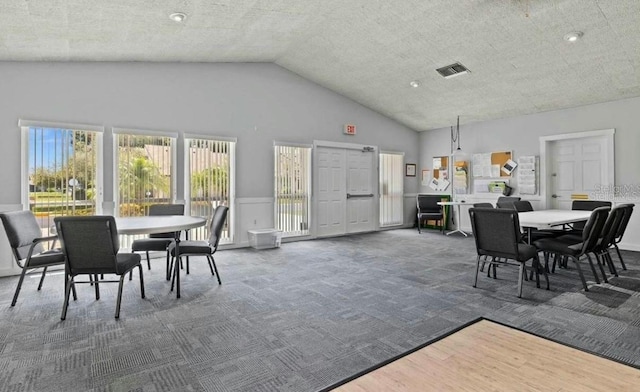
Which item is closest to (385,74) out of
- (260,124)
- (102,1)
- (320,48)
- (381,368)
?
(320,48)

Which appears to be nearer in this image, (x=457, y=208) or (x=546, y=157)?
(x=546, y=157)

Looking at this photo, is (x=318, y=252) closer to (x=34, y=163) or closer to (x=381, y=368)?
(x=34, y=163)

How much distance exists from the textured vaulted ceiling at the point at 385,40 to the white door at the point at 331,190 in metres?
1.59

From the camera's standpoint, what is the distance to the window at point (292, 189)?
272 inches

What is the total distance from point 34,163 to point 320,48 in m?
4.49

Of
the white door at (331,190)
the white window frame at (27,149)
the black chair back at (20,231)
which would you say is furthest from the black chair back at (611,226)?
the white window frame at (27,149)

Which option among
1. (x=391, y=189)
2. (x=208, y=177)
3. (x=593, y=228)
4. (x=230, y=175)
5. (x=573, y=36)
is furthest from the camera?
(x=391, y=189)

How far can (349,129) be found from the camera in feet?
25.7

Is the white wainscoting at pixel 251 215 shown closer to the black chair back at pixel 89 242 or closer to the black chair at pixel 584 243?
the black chair back at pixel 89 242

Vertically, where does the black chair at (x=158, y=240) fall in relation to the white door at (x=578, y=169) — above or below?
below

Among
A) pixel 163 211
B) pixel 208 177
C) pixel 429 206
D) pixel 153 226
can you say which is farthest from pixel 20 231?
pixel 429 206

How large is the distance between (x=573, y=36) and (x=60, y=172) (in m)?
7.05

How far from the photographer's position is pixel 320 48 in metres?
5.92

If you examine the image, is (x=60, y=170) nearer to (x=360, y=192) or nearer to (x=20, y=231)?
(x=20, y=231)
